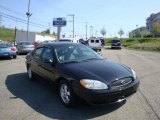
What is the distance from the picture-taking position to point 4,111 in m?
Result: 5.62

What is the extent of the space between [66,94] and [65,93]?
0.05 m

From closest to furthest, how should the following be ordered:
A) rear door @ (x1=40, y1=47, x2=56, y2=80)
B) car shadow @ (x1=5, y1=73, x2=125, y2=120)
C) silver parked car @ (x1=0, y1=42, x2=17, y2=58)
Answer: car shadow @ (x1=5, y1=73, x2=125, y2=120) < rear door @ (x1=40, y1=47, x2=56, y2=80) < silver parked car @ (x1=0, y1=42, x2=17, y2=58)

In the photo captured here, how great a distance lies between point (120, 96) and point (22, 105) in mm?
2431

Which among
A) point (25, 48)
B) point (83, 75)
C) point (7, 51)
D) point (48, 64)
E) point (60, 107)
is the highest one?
point (25, 48)

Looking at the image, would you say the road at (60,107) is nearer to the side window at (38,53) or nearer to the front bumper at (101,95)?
the front bumper at (101,95)

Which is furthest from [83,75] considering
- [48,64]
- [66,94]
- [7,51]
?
[7,51]

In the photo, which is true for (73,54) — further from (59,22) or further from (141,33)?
(141,33)

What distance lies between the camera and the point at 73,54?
22.6ft

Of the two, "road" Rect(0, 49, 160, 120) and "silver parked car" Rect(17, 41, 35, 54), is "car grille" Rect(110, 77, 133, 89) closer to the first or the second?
"road" Rect(0, 49, 160, 120)

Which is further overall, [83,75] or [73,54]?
[73,54]

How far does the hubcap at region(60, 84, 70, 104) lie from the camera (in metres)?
5.84

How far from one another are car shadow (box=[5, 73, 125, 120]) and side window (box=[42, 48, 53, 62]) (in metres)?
0.73

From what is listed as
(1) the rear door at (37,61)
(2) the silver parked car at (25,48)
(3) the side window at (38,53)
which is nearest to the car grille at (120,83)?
(1) the rear door at (37,61)

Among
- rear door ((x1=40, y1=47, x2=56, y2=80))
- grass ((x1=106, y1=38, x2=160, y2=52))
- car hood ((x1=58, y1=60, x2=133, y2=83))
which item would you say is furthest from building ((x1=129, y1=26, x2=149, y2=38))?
car hood ((x1=58, y1=60, x2=133, y2=83))
